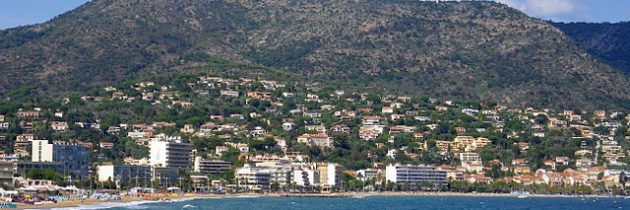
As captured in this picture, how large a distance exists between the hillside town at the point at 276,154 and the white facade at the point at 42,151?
0.44 ft

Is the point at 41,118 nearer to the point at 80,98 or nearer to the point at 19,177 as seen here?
the point at 80,98

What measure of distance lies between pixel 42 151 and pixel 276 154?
30.4 meters

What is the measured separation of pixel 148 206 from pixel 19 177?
30245 mm

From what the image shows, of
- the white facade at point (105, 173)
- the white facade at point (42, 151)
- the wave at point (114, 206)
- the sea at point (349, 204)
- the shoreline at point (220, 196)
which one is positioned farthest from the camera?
the white facade at point (42, 151)

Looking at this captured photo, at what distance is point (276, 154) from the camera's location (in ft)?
598

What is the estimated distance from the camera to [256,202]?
433 ft

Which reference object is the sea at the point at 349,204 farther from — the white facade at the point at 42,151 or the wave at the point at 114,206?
the white facade at the point at 42,151

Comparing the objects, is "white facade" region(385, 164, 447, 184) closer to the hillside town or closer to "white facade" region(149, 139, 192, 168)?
the hillside town

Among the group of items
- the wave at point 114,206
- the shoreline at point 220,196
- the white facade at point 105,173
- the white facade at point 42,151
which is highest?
the white facade at point 42,151

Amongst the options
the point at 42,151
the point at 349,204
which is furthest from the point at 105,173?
the point at 349,204

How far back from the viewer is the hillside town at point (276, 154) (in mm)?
159625

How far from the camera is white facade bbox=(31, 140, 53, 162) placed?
6268 inches

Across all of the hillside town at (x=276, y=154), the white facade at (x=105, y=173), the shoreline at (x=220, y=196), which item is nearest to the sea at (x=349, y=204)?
the shoreline at (x=220, y=196)

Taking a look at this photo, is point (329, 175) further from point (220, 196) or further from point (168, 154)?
point (220, 196)
